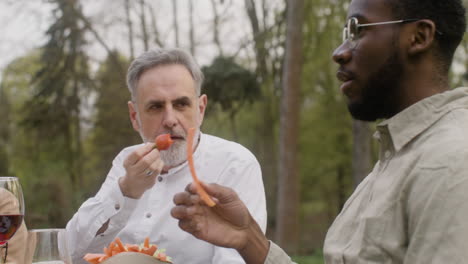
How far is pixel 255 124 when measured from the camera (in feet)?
54.8

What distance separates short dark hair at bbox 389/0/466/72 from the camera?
171 cm

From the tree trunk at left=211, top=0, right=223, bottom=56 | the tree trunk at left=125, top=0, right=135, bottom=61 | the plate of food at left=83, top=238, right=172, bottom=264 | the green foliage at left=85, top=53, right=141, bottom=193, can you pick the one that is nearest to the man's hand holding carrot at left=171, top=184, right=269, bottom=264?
the plate of food at left=83, top=238, right=172, bottom=264

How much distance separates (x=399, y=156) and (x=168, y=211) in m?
1.60

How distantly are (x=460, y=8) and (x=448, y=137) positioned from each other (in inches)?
19.2

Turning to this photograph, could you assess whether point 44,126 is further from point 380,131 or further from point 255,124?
point 380,131

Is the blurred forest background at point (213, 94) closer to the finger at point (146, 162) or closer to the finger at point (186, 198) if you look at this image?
the finger at point (146, 162)

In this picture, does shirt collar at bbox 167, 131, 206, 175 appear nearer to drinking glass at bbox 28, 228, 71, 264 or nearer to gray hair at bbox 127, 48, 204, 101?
gray hair at bbox 127, 48, 204, 101

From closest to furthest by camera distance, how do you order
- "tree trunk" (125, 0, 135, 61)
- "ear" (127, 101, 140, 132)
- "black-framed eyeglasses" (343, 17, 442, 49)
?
"black-framed eyeglasses" (343, 17, 442, 49) < "ear" (127, 101, 140, 132) < "tree trunk" (125, 0, 135, 61)

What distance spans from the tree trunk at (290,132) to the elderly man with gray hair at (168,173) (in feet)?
27.7

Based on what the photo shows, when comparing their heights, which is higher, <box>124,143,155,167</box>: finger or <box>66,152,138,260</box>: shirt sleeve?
<box>124,143,155,167</box>: finger

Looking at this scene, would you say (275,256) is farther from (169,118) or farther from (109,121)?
(109,121)

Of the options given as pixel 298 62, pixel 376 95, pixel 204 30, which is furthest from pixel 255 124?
pixel 376 95

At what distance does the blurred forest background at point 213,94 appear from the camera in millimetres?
11945

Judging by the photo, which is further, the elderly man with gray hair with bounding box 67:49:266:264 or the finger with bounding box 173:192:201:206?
the elderly man with gray hair with bounding box 67:49:266:264
